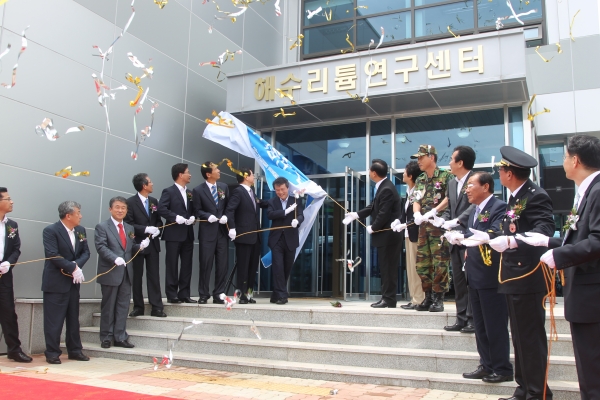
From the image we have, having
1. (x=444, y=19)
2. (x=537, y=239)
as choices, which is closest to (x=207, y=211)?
(x=537, y=239)

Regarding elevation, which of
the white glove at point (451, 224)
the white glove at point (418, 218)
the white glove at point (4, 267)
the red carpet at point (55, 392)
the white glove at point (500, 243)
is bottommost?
the red carpet at point (55, 392)

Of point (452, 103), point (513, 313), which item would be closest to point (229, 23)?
point (452, 103)

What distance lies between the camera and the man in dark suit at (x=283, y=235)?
7426 millimetres

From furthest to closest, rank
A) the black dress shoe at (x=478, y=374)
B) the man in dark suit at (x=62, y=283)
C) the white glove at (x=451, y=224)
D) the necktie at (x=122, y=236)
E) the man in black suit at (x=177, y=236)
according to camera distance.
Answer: the man in black suit at (x=177, y=236)
the necktie at (x=122, y=236)
the man in dark suit at (x=62, y=283)
the white glove at (x=451, y=224)
the black dress shoe at (x=478, y=374)

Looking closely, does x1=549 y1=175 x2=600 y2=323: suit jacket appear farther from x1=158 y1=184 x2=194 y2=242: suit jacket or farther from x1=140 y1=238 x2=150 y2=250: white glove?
x1=158 y1=184 x2=194 y2=242: suit jacket

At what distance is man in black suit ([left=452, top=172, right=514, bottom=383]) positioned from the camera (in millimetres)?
4301

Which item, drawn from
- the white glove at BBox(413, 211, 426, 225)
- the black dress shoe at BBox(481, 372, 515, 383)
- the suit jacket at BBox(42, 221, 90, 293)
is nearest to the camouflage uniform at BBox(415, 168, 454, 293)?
the white glove at BBox(413, 211, 426, 225)

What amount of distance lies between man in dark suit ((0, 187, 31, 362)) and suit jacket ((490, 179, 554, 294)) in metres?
4.96

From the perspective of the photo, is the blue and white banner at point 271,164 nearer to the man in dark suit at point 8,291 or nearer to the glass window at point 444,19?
the man in dark suit at point 8,291

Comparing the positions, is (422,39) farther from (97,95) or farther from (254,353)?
(254,353)

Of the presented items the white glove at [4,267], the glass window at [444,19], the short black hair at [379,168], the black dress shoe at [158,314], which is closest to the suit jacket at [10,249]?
the white glove at [4,267]

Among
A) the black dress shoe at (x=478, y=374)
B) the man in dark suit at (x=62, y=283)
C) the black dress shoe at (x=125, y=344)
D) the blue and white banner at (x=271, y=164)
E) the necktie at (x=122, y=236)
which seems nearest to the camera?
the black dress shoe at (x=478, y=374)

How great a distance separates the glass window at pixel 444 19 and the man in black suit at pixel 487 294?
688 centimetres

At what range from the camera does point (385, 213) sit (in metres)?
6.66
